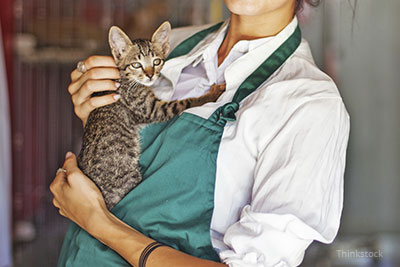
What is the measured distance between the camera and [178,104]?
2.65ft

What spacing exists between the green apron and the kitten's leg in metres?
0.05

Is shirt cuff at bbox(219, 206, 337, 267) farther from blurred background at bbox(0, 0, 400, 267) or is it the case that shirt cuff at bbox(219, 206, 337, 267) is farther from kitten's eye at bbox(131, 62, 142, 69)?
kitten's eye at bbox(131, 62, 142, 69)

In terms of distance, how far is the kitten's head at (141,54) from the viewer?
815mm

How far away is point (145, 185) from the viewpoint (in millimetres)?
729

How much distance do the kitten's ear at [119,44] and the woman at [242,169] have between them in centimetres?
2

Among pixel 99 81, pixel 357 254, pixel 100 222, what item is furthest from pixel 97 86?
pixel 357 254

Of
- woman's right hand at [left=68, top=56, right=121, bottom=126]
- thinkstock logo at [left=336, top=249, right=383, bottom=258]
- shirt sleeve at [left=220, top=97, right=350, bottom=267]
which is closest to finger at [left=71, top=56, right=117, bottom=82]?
woman's right hand at [left=68, top=56, right=121, bottom=126]

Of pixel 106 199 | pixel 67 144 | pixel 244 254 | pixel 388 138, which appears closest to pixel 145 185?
pixel 106 199

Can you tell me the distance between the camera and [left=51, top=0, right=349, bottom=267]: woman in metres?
0.60

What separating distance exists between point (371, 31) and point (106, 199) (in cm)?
48

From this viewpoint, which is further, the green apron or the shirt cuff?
the green apron

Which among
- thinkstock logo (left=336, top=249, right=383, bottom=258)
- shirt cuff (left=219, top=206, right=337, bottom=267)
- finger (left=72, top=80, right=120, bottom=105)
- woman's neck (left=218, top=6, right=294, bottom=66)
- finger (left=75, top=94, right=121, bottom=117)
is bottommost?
thinkstock logo (left=336, top=249, right=383, bottom=258)

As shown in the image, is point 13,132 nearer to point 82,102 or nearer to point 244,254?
point 82,102

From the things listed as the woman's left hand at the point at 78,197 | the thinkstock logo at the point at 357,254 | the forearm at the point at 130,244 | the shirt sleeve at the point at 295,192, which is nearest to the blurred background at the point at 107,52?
the thinkstock logo at the point at 357,254
